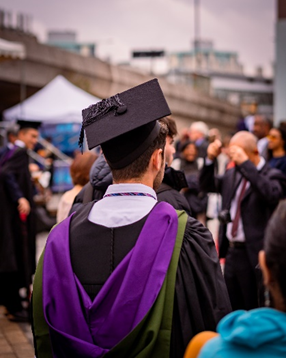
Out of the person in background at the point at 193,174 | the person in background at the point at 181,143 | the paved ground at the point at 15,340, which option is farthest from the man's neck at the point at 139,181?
the person in background at the point at 181,143

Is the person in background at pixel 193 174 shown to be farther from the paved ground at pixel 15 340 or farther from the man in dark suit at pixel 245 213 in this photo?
the paved ground at pixel 15 340

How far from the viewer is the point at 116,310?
8.98 feet

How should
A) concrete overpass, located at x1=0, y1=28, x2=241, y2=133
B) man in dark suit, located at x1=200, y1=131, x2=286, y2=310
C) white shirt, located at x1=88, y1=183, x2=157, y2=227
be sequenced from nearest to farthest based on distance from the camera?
white shirt, located at x1=88, y1=183, x2=157, y2=227 < man in dark suit, located at x1=200, y1=131, x2=286, y2=310 < concrete overpass, located at x1=0, y1=28, x2=241, y2=133

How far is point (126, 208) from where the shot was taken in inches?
115

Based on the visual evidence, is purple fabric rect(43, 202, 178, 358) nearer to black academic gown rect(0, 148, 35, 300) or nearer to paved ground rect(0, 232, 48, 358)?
paved ground rect(0, 232, 48, 358)

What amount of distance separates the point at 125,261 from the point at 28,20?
85.0ft

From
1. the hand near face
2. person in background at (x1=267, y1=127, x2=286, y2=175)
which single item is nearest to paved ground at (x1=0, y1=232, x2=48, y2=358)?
the hand near face

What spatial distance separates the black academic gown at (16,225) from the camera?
7.84 meters

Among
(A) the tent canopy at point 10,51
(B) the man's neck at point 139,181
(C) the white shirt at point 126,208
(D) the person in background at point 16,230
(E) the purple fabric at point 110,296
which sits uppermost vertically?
(A) the tent canopy at point 10,51

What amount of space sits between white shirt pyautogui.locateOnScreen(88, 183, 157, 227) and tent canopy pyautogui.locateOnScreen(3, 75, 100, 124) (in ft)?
49.1

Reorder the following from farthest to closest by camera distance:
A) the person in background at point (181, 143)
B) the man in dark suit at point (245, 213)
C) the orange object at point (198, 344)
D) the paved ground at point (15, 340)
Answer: the person in background at point (181, 143) → the paved ground at point (15, 340) → the man in dark suit at point (245, 213) → the orange object at point (198, 344)

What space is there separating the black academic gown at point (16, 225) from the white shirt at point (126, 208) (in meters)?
4.97

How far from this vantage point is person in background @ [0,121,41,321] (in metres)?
7.80

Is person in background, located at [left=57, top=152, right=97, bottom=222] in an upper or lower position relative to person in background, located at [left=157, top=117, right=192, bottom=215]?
lower
